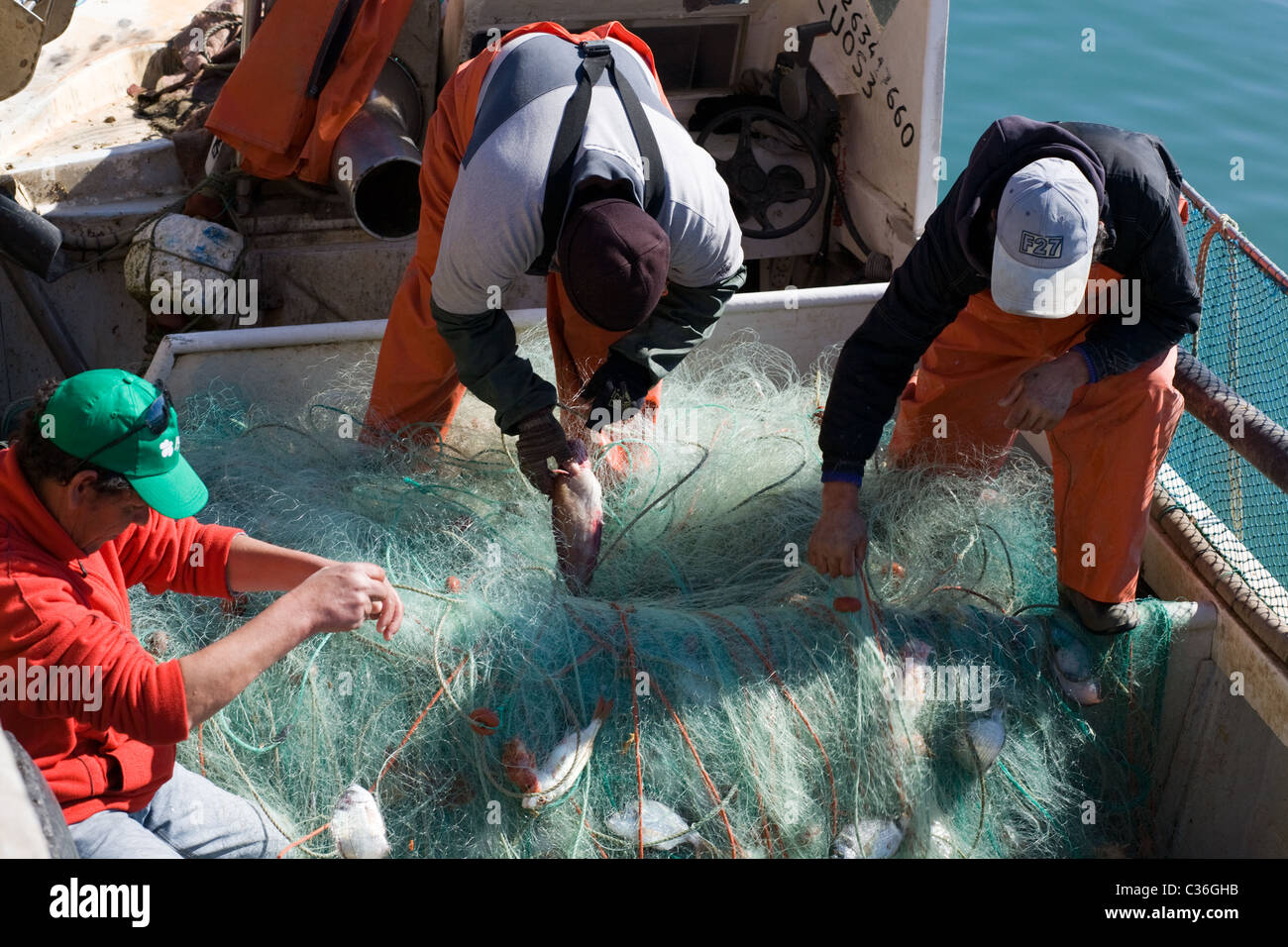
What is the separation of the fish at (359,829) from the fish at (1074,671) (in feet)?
6.27

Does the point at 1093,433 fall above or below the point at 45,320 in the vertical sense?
above

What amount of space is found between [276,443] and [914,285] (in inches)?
85.0

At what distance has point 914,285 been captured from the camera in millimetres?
3262

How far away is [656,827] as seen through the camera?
2.85 m

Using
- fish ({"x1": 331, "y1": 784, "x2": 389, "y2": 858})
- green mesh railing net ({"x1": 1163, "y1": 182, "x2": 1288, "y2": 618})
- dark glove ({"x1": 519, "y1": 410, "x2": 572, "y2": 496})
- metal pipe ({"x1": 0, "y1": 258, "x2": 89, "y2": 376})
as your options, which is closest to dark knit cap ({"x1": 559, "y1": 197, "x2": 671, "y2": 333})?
dark glove ({"x1": 519, "y1": 410, "x2": 572, "y2": 496})

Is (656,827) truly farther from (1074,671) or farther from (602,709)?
(1074,671)

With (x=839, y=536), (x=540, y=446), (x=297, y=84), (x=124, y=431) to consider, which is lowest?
(x=839, y=536)

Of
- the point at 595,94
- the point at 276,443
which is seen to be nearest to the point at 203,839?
the point at 276,443

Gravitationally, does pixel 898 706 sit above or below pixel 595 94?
below

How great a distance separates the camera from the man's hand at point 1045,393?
3076 millimetres

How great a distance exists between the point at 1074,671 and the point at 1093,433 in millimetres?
682

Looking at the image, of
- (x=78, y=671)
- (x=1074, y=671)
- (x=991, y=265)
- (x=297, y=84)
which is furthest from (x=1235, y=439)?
(x=297, y=84)

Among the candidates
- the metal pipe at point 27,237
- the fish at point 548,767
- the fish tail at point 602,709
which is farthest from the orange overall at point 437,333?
the metal pipe at point 27,237
